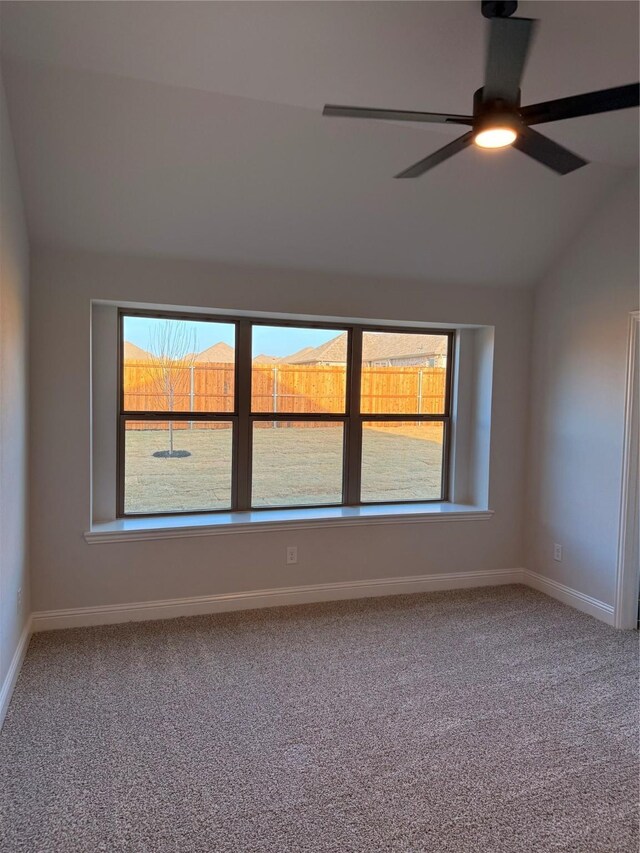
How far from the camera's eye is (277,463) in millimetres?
3975

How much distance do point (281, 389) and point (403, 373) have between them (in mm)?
1011

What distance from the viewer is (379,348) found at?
164 inches

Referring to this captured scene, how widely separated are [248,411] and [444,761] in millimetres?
2492

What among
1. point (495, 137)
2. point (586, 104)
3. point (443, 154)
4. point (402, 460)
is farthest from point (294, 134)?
point (402, 460)

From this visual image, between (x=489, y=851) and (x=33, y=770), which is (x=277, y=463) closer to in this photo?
(x=33, y=770)

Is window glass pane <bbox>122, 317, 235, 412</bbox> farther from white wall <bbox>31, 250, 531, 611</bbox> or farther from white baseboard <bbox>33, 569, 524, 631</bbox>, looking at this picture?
white baseboard <bbox>33, 569, 524, 631</bbox>

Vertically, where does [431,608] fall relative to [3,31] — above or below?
below

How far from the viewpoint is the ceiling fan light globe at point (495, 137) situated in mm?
1745

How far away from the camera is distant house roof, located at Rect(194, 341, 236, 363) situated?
147 inches

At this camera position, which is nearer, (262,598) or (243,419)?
(262,598)

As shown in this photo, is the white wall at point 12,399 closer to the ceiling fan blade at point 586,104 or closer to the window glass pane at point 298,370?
the window glass pane at point 298,370

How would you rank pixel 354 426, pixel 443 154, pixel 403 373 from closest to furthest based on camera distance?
pixel 443 154
pixel 354 426
pixel 403 373

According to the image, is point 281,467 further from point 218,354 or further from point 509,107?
point 509,107

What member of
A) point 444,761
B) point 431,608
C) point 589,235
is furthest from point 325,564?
point 589,235
